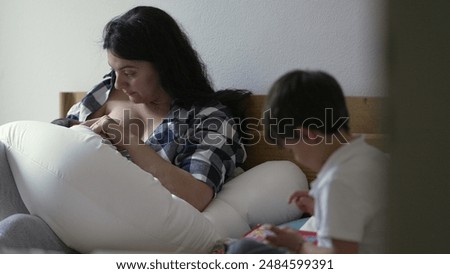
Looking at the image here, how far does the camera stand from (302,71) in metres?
0.39

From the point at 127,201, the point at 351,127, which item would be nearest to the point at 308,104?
the point at 351,127

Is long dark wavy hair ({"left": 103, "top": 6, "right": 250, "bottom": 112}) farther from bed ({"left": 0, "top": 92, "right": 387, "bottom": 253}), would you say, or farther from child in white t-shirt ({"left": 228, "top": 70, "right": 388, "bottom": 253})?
child in white t-shirt ({"left": 228, "top": 70, "right": 388, "bottom": 253})

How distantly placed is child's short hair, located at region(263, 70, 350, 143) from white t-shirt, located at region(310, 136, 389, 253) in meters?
0.02

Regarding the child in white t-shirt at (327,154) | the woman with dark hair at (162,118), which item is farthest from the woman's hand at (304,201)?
the woman with dark hair at (162,118)

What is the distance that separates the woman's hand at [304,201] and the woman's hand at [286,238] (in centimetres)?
2

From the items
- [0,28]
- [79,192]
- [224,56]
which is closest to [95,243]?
[79,192]

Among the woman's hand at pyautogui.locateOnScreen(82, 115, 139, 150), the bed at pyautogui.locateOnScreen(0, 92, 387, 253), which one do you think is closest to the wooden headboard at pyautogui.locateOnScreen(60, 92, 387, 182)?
the bed at pyautogui.locateOnScreen(0, 92, 387, 253)

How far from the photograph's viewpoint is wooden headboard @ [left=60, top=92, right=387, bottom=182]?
Answer: 0.34 meters

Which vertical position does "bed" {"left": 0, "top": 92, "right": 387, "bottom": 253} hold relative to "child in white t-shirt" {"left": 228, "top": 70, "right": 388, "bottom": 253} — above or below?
below

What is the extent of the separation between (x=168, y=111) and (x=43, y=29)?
207 millimetres

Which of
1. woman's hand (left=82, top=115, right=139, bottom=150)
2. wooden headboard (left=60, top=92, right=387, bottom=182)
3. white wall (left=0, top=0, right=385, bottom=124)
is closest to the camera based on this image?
wooden headboard (left=60, top=92, right=387, bottom=182)

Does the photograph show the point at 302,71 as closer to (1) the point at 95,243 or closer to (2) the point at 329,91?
(2) the point at 329,91

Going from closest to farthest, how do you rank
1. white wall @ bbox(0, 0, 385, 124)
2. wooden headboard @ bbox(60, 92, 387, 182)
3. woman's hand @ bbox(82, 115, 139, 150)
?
wooden headboard @ bbox(60, 92, 387, 182)
white wall @ bbox(0, 0, 385, 124)
woman's hand @ bbox(82, 115, 139, 150)

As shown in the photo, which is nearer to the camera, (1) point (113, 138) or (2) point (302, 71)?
(2) point (302, 71)
